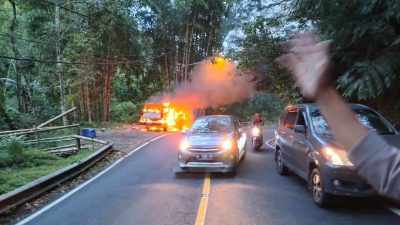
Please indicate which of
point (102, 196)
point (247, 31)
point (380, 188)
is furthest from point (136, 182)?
point (247, 31)

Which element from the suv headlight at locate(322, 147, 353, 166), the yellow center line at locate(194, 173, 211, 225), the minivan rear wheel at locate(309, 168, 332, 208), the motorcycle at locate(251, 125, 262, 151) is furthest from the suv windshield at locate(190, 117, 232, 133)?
the suv headlight at locate(322, 147, 353, 166)

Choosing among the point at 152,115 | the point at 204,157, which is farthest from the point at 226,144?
the point at 152,115

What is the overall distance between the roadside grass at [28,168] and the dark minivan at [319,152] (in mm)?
6244

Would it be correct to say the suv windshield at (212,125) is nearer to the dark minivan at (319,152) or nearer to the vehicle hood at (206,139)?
the vehicle hood at (206,139)

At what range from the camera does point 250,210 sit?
7.86 m

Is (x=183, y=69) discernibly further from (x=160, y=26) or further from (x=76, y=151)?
(x=76, y=151)

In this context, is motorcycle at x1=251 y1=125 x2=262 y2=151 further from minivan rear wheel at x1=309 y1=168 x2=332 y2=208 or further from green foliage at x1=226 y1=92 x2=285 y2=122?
green foliage at x1=226 y1=92 x2=285 y2=122

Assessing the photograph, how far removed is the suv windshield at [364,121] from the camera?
8836 millimetres

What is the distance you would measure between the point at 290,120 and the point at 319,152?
10.1 feet

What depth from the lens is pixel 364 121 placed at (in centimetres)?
902

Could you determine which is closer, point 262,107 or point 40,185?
point 40,185

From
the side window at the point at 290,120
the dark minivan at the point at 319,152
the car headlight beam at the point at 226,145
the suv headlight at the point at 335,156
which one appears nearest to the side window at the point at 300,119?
the dark minivan at the point at 319,152

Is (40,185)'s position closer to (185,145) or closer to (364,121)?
(185,145)

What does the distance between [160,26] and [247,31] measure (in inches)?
884
